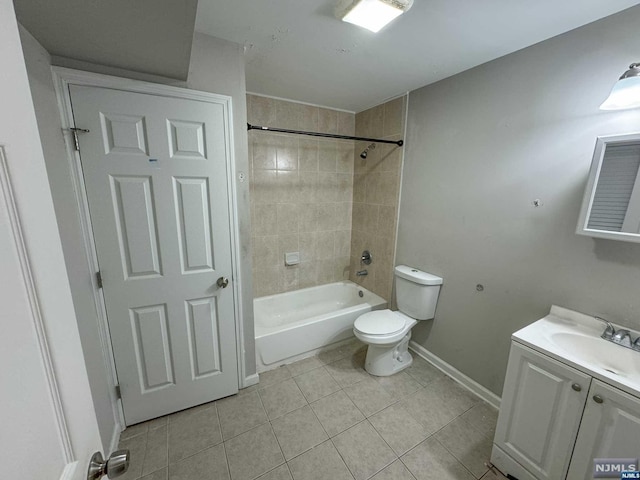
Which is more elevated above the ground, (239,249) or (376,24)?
(376,24)

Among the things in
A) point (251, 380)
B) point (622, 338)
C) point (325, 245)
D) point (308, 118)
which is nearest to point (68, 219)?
point (251, 380)

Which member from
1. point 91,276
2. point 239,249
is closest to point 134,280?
point 91,276

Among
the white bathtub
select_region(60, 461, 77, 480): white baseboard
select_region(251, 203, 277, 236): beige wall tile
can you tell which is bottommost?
the white bathtub

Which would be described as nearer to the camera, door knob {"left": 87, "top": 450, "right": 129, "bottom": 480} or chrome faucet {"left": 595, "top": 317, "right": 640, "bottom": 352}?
door knob {"left": 87, "top": 450, "right": 129, "bottom": 480}

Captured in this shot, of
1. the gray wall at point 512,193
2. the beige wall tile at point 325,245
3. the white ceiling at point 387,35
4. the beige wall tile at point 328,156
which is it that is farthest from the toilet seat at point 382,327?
the white ceiling at point 387,35

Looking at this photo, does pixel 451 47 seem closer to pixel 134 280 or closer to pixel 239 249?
pixel 239 249

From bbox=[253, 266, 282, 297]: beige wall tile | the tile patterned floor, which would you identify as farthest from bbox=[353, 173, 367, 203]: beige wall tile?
the tile patterned floor

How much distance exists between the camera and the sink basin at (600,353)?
46.5 inches

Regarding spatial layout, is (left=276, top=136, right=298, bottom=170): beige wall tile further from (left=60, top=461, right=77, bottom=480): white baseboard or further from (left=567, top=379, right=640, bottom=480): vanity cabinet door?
(left=567, top=379, right=640, bottom=480): vanity cabinet door

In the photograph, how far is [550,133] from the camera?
4.86 ft

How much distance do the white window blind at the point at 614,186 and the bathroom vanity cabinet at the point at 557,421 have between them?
2.39ft

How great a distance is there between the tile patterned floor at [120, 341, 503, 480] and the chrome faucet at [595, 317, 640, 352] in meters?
0.91

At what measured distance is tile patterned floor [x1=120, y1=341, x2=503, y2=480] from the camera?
1426 mm

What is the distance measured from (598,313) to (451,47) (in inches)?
67.2
